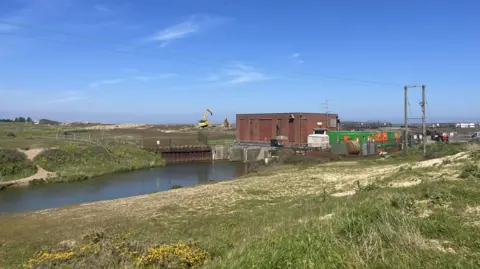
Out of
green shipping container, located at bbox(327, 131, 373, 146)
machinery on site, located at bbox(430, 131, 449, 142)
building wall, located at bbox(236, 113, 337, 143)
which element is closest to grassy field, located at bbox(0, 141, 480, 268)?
green shipping container, located at bbox(327, 131, 373, 146)

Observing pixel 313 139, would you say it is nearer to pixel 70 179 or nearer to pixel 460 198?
pixel 70 179

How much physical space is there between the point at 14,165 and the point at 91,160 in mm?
9819

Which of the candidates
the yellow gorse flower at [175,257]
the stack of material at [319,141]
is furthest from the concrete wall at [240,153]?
the yellow gorse flower at [175,257]

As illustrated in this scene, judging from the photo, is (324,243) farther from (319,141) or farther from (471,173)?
(319,141)

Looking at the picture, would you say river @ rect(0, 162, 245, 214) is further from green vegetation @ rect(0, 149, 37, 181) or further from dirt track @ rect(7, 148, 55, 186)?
green vegetation @ rect(0, 149, 37, 181)

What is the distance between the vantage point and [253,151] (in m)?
63.7

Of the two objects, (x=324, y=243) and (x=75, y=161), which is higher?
(x=324, y=243)

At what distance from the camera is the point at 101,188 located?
3634cm

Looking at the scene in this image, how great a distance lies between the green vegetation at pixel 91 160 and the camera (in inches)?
1711

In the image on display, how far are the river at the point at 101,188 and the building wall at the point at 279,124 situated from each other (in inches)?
620

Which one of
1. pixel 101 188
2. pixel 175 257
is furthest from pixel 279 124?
pixel 175 257

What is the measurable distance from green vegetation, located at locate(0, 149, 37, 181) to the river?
14.6 feet

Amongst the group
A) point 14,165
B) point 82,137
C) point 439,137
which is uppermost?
point 82,137

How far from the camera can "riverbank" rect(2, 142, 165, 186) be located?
4044cm
